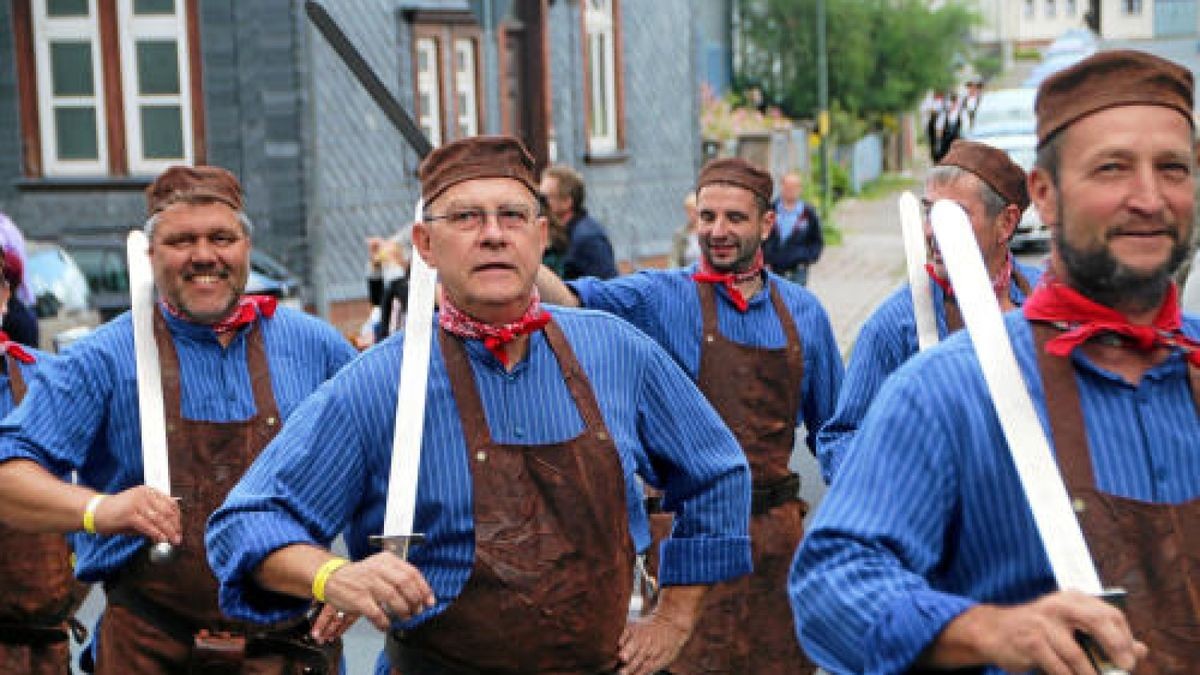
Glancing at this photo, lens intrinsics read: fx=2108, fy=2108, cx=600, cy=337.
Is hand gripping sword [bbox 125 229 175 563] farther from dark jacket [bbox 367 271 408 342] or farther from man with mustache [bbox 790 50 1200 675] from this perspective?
dark jacket [bbox 367 271 408 342]

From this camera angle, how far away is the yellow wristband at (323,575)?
365 centimetres

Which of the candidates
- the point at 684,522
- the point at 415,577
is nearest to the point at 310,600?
the point at 415,577

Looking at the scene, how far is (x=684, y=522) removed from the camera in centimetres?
456

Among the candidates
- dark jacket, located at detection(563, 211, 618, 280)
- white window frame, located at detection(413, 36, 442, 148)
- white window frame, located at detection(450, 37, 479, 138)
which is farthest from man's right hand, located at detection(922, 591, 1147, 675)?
white window frame, located at detection(450, 37, 479, 138)

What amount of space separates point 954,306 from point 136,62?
48.7 feet

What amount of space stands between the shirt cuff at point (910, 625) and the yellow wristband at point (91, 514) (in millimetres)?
2568

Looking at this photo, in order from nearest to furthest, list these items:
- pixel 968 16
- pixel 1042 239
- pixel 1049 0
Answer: pixel 1042 239
pixel 968 16
pixel 1049 0

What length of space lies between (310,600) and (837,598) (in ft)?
4.28

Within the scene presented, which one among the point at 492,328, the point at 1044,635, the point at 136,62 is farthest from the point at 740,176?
the point at 136,62

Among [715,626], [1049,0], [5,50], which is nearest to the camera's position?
[715,626]

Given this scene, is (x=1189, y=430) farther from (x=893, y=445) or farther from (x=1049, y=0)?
(x=1049, y=0)

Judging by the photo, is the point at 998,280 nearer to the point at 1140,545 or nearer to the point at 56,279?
the point at 1140,545

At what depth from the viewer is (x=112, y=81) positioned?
19.7 meters

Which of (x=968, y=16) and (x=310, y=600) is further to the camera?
(x=968, y=16)
